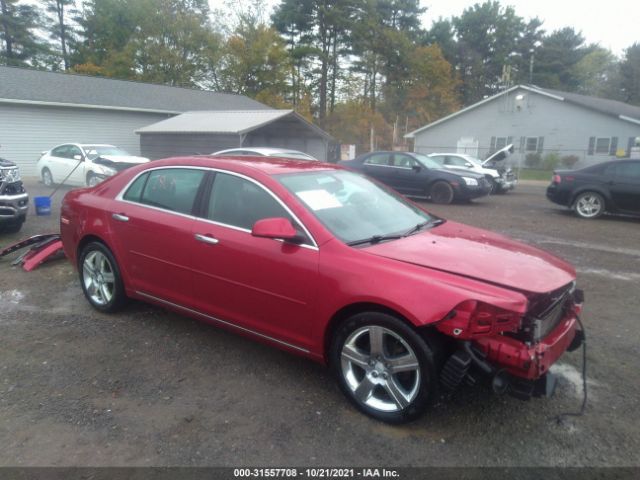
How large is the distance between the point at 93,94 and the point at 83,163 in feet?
33.3

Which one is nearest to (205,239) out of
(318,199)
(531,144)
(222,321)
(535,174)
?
(222,321)

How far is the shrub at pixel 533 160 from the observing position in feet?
96.4

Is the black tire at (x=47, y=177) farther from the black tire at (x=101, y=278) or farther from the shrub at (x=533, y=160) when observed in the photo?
the shrub at (x=533, y=160)

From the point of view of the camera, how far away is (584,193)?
11281mm

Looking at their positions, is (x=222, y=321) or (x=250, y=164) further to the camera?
(x=250, y=164)

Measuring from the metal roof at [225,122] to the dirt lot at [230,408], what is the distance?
14.4 meters

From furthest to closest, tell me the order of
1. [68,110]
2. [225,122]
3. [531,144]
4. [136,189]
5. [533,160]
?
[531,144] → [533,160] → [68,110] → [225,122] → [136,189]

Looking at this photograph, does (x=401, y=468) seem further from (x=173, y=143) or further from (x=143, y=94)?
(x=143, y=94)

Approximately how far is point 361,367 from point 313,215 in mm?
1053

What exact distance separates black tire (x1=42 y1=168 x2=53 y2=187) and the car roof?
1379cm

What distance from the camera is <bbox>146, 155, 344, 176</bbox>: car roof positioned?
385 centimetres

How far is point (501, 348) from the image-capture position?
8.99 feet

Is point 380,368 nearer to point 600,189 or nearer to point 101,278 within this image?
point 101,278

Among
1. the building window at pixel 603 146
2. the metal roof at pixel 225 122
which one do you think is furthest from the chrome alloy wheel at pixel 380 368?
the building window at pixel 603 146
